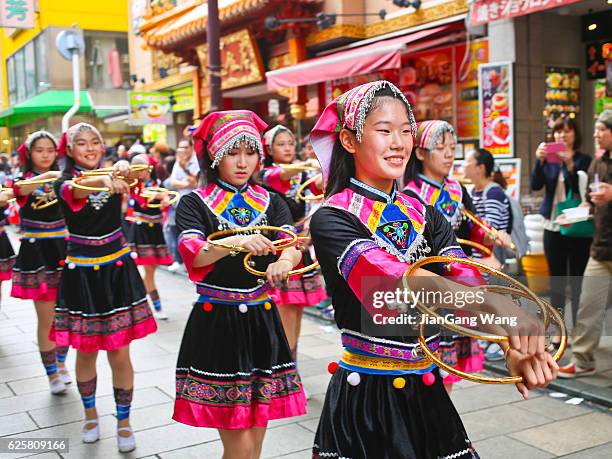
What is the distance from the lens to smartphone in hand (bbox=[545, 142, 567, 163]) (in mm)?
6012

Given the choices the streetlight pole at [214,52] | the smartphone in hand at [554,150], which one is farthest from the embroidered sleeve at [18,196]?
the smartphone in hand at [554,150]

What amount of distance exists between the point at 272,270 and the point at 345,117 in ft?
2.37

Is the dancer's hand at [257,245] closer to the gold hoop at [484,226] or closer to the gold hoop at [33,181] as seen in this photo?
the gold hoop at [484,226]

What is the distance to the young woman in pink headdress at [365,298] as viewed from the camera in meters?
2.14

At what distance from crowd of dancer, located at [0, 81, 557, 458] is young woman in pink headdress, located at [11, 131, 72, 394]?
1 centimetres

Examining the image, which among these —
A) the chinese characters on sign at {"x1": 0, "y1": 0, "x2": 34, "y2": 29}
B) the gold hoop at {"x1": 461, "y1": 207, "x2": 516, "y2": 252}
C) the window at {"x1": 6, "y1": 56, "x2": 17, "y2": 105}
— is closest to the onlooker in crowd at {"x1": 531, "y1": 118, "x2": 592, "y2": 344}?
the gold hoop at {"x1": 461, "y1": 207, "x2": 516, "y2": 252}

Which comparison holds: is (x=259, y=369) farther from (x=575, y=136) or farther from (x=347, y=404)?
(x=575, y=136)

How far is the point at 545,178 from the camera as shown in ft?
20.8

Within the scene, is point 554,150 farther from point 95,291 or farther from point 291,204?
point 95,291

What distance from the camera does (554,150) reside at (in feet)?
19.9

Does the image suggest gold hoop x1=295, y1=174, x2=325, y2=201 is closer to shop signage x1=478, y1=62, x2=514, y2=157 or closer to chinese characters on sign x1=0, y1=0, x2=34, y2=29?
shop signage x1=478, y1=62, x2=514, y2=157

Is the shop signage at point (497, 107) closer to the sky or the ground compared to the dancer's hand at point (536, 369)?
closer to the sky

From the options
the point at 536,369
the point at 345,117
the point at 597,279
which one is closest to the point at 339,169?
the point at 345,117

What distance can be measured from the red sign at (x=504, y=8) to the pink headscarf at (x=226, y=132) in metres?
4.83
